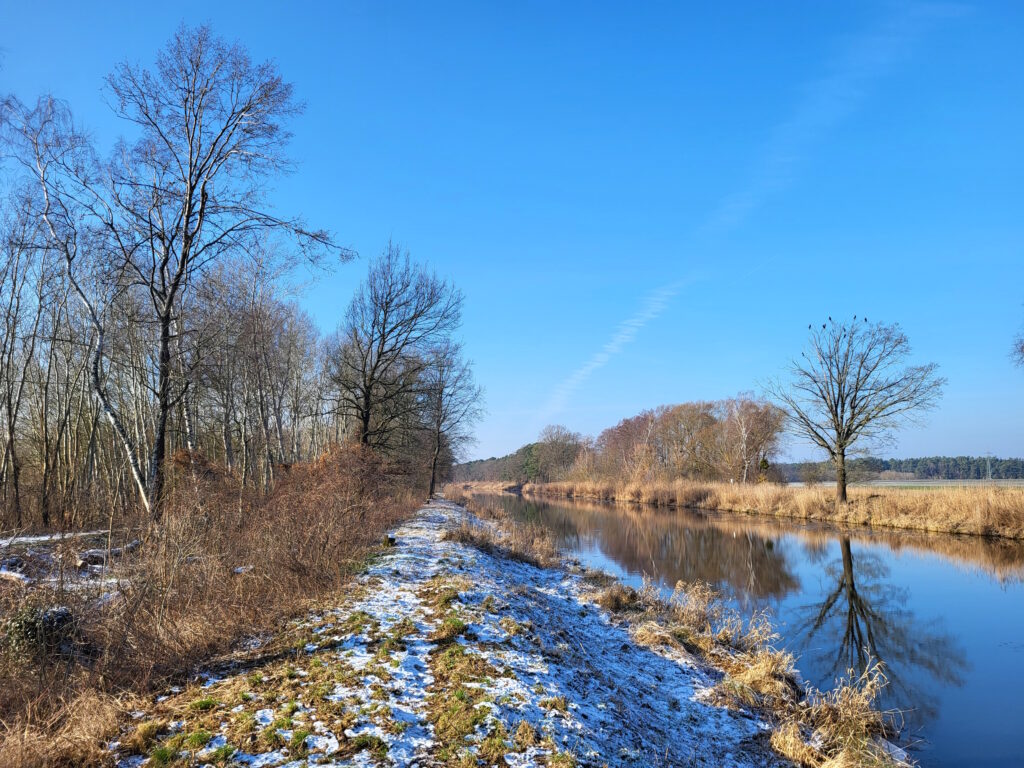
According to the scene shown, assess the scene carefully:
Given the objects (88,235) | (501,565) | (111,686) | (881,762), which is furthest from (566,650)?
(88,235)

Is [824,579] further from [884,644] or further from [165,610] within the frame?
[165,610]

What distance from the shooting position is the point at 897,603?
1253 centimetres

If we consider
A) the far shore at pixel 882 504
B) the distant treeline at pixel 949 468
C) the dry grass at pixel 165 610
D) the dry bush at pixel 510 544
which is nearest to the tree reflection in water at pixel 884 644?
the dry bush at pixel 510 544

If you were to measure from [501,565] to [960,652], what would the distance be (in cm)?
847

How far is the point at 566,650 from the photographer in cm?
678

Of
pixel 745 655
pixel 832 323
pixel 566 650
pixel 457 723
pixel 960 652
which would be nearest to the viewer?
pixel 457 723

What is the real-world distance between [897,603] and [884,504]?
47.6ft

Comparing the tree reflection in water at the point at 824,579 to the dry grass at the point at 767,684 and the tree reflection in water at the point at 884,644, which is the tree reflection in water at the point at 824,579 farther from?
the dry grass at the point at 767,684

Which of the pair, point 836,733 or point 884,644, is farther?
point 884,644

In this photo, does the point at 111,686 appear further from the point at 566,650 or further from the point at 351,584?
the point at 566,650

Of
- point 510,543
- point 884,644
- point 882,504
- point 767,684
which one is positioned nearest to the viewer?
point 767,684

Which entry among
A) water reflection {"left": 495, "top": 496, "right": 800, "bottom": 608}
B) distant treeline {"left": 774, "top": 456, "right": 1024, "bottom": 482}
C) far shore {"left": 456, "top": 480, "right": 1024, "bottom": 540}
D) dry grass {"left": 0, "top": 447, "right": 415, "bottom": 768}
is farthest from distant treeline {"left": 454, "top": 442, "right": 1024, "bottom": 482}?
dry grass {"left": 0, "top": 447, "right": 415, "bottom": 768}

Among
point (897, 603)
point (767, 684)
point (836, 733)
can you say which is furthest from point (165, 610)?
point (897, 603)

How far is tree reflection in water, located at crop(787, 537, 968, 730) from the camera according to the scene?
8023mm
